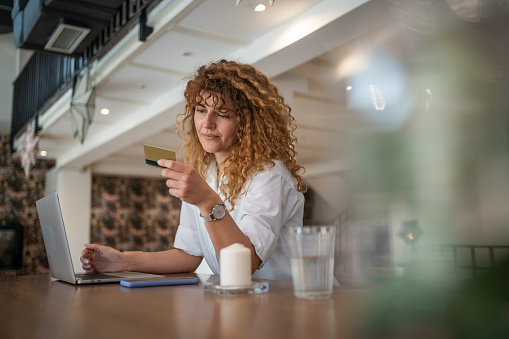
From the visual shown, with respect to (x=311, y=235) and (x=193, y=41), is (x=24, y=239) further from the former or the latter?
(x=311, y=235)

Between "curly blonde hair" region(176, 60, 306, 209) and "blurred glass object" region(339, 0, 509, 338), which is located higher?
"curly blonde hair" region(176, 60, 306, 209)

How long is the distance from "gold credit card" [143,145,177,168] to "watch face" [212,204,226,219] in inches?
6.8

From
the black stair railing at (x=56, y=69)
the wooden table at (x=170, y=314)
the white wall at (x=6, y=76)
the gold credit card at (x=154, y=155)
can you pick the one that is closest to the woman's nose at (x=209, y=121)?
the gold credit card at (x=154, y=155)

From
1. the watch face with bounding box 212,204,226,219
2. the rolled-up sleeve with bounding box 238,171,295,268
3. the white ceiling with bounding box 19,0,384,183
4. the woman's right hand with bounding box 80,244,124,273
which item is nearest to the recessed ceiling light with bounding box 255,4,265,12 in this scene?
the white ceiling with bounding box 19,0,384,183

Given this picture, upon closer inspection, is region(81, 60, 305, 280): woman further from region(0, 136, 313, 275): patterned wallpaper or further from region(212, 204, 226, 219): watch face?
region(0, 136, 313, 275): patterned wallpaper

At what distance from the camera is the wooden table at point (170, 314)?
513mm

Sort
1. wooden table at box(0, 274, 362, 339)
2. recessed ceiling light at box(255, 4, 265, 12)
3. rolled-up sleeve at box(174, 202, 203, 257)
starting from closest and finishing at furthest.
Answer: wooden table at box(0, 274, 362, 339), rolled-up sleeve at box(174, 202, 203, 257), recessed ceiling light at box(255, 4, 265, 12)

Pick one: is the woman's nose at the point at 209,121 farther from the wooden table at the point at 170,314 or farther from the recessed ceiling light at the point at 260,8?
the recessed ceiling light at the point at 260,8

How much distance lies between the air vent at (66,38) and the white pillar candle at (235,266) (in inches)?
120

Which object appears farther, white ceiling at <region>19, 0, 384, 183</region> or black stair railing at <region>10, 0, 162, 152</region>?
black stair railing at <region>10, 0, 162, 152</region>

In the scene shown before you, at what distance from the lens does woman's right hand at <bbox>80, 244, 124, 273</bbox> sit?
52.2 inches

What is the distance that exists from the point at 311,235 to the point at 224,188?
726mm

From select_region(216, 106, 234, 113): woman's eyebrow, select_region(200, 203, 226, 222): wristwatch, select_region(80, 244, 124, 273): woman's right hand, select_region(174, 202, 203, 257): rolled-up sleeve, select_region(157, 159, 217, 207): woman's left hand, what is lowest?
select_region(80, 244, 124, 273): woman's right hand

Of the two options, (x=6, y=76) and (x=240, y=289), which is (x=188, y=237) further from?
(x=6, y=76)
